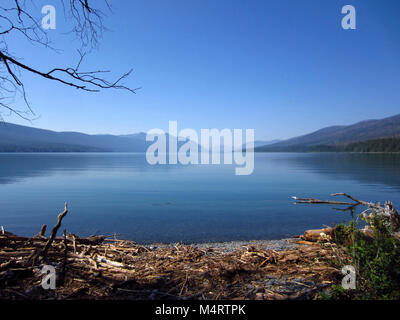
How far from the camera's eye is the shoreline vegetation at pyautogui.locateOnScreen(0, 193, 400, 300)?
17.1ft

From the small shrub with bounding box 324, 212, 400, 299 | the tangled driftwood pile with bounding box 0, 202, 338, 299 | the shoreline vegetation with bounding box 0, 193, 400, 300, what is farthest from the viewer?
the tangled driftwood pile with bounding box 0, 202, 338, 299

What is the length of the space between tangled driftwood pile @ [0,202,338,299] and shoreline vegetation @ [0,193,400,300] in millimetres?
17

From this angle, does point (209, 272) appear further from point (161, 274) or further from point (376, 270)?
point (376, 270)

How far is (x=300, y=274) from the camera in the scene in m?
6.36

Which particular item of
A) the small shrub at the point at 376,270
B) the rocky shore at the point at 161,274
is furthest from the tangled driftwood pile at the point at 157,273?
the small shrub at the point at 376,270

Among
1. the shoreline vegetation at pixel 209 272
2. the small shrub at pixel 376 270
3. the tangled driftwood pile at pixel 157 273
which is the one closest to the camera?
the small shrub at pixel 376 270

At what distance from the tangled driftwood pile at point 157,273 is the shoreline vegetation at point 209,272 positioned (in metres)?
0.02

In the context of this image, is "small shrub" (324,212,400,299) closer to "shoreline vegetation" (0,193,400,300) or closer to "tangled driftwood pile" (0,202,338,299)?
"shoreline vegetation" (0,193,400,300)

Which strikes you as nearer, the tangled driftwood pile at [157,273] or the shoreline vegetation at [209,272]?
the shoreline vegetation at [209,272]

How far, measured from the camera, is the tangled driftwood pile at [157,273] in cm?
533

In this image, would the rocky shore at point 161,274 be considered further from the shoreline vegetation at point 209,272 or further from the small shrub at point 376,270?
the small shrub at point 376,270

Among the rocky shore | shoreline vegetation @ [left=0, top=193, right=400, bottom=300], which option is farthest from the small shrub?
the rocky shore

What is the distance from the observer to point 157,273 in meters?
6.36
